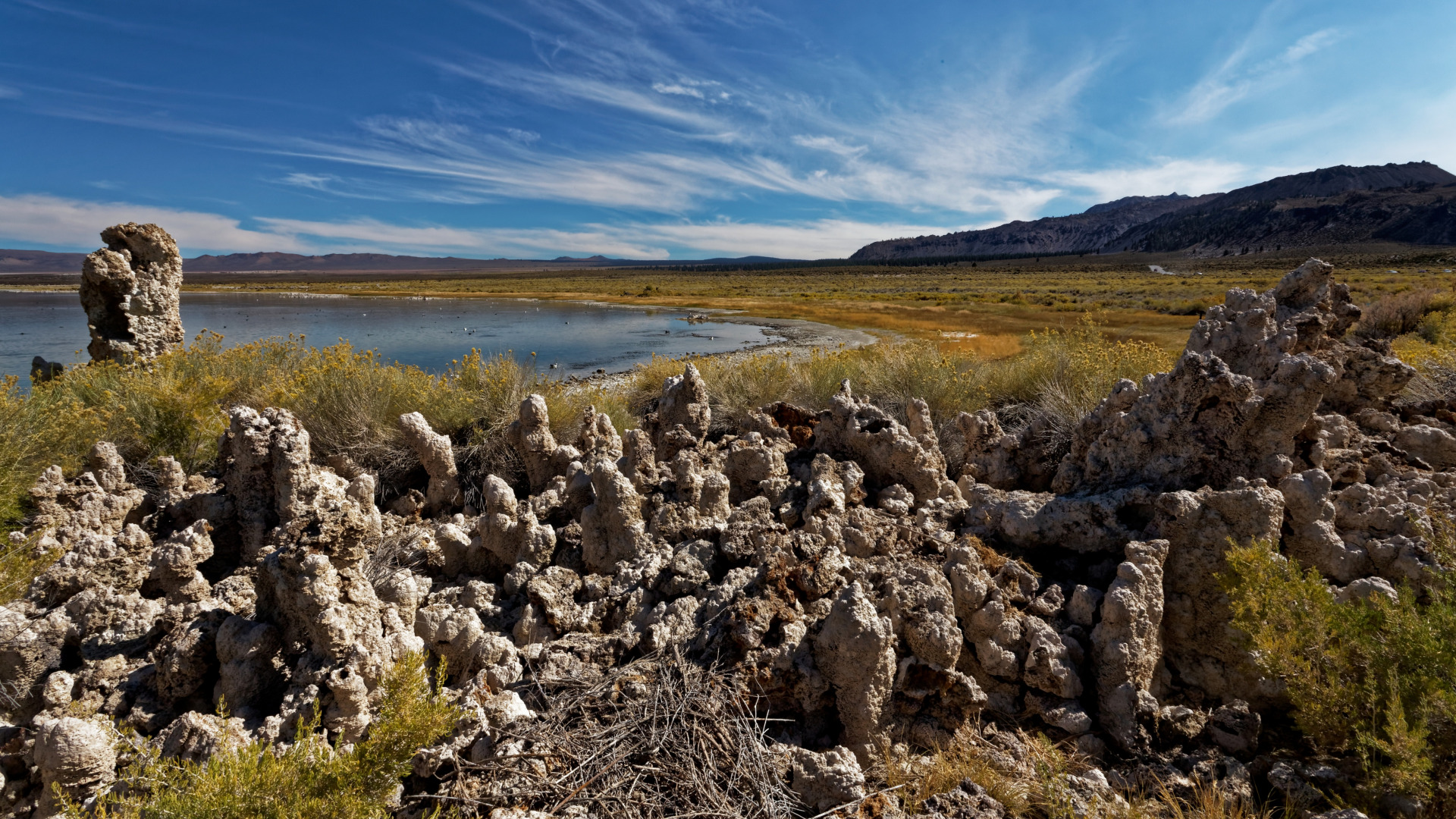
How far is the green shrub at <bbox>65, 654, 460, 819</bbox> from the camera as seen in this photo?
5.24ft

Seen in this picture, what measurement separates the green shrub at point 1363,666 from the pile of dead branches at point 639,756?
1929 millimetres

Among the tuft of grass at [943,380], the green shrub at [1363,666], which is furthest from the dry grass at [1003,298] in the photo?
the green shrub at [1363,666]

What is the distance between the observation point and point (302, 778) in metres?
1.74

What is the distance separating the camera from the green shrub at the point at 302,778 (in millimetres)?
1597

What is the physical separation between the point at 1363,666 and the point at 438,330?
31.6 metres

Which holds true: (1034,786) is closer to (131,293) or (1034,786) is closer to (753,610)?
(753,610)

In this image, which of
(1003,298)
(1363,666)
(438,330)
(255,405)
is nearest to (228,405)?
(255,405)

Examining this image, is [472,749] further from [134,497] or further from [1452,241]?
[1452,241]

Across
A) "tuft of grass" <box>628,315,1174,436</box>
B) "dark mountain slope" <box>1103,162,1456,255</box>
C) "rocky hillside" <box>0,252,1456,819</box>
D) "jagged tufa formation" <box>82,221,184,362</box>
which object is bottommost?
"rocky hillside" <box>0,252,1456,819</box>

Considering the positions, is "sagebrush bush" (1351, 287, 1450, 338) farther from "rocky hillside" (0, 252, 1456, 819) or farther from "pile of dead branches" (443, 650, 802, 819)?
"pile of dead branches" (443, 650, 802, 819)

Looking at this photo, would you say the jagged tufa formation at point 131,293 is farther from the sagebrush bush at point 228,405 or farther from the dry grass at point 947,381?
the dry grass at point 947,381

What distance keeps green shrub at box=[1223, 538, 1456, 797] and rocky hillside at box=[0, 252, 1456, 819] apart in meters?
0.20

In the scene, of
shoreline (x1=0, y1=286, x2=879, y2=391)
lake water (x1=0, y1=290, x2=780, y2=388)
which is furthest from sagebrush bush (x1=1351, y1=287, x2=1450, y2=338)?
lake water (x1=0, y1=290, x2=780, y2=388)

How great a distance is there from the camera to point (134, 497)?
416cm
